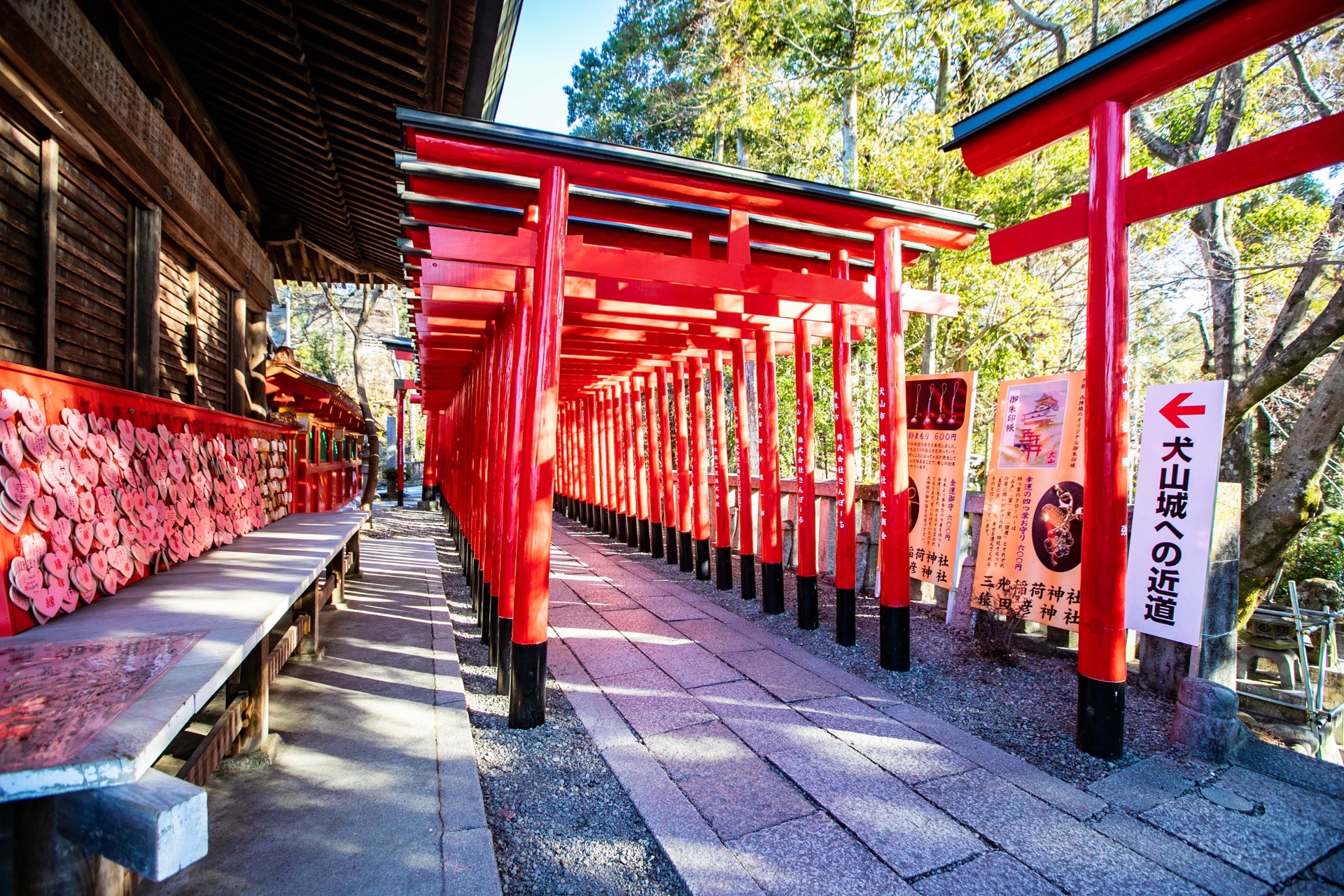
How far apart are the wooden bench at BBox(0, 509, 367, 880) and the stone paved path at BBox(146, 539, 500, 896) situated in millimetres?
296

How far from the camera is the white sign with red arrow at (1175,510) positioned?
3.61m

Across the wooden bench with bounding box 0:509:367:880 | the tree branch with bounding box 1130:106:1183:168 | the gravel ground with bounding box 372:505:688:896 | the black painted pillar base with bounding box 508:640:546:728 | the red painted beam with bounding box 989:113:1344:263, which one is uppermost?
A: the tree branch with bounding box 1130:106:1183:168

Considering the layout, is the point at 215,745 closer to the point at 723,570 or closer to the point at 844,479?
the point at 844,479

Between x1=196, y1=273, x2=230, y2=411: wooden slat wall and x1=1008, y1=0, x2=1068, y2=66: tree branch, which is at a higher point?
x1=1008, y1=0, x2=1068, y2=66: tree branch

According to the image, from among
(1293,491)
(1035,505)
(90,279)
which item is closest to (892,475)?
(1035,505)

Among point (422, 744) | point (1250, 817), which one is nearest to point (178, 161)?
point (422, 744)

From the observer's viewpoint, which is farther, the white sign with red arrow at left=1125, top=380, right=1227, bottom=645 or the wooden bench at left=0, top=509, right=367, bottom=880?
the white sign with red arrow at left=1125, top=380, right=1227, bottom=645

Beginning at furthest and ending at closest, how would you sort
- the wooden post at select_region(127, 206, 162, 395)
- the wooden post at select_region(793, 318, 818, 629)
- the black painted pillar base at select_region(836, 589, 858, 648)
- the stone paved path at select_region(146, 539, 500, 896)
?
the wooden post at select_region(793, 318, 818, 629) < the black painted pillar base at select_region(836, 589, 858, 648) < the wooden post at select_region(127, 206, 162, 395) < the stone paved path at select_region(146, 539, 500, 896)

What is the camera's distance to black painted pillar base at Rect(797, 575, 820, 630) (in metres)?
5.94

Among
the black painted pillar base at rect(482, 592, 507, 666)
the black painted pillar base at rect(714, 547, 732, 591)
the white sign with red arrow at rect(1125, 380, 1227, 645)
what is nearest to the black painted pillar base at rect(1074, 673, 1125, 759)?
the white sign with red arrow at rect(1125, 380, 1227, 645)

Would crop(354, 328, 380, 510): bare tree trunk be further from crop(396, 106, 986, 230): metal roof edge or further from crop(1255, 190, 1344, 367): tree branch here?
crop(1255, 190, 1344, 367): tree branch

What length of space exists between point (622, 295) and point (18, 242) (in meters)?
3.25

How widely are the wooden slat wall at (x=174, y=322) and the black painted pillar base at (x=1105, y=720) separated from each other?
21.9 feet

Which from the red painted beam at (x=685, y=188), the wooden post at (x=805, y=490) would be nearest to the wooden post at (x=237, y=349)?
the red painted beam at (x=685, y=188)
